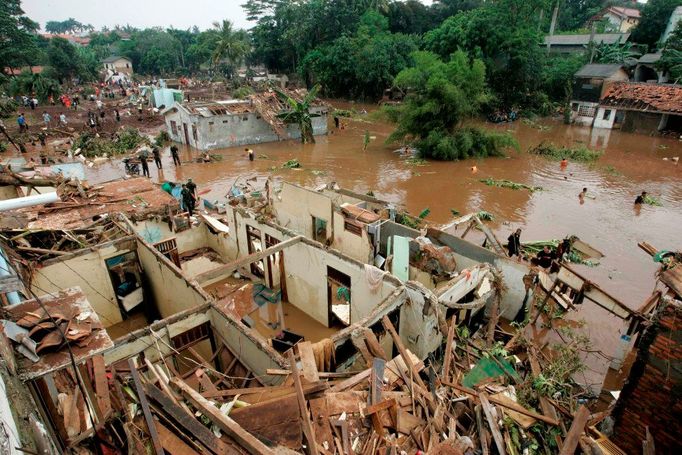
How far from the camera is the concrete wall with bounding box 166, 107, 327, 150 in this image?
99.4 ft

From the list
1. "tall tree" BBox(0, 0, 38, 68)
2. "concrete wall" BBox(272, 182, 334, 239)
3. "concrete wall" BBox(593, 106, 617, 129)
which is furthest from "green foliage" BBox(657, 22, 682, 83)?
"tall tree" BBox(0, 0, 38, 68)

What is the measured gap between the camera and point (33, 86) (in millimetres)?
43625

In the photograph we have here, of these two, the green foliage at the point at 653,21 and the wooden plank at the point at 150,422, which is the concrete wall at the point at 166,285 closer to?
the wooden plank at the point at 150,422

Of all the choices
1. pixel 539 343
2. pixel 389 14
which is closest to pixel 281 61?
pixel 389 14

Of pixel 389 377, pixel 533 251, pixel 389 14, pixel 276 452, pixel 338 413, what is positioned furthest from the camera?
pixel 389 14

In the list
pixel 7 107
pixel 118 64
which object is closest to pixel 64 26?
pixel 118 64

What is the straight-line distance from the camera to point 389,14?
5928cm

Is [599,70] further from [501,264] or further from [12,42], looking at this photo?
[12,42]

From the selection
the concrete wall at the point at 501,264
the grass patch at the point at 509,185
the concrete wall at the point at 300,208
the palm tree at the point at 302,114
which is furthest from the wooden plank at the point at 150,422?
the palm tree at the point at 302,114

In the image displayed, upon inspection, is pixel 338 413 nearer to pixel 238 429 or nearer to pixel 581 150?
pixel 238 429

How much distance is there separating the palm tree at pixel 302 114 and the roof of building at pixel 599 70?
92.2 feet

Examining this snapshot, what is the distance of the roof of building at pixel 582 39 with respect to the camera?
47.8 meters

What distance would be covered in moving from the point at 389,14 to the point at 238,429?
65.7 metres

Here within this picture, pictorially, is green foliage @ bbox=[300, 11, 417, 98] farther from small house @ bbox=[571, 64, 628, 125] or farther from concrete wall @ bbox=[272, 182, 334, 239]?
concrete wall @ bbox=[272, 182, 334, 239]
